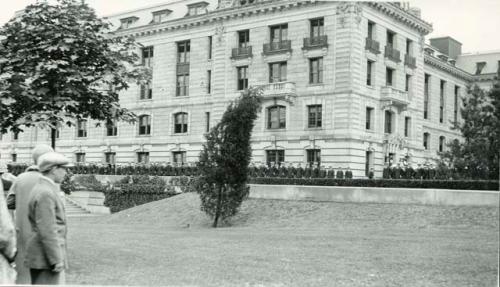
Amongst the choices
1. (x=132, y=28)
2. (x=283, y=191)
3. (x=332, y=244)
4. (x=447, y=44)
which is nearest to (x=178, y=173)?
(x=283, y=191)

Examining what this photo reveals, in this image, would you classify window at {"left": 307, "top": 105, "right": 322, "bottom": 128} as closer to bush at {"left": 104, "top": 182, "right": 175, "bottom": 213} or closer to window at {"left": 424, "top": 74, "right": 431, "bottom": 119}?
bush at {"left": 104, "top": 182, "right": 175, "bottom": 213}

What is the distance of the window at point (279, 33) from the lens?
1756 inches

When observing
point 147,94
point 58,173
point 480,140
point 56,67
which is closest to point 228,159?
point 480,140

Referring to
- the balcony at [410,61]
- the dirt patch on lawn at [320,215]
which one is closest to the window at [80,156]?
the dirt patch on lawn at [320,215]

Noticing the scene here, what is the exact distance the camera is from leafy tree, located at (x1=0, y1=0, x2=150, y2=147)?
Result: 40.5 feet

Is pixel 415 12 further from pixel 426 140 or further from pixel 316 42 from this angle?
pixel 426 140

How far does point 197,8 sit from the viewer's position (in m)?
50.6

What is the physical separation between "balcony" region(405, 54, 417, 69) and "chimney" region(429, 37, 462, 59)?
1988 cm

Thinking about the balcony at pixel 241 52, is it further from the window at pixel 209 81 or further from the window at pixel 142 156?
the window at pixel 142 156

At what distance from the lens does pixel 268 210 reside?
2752 cm

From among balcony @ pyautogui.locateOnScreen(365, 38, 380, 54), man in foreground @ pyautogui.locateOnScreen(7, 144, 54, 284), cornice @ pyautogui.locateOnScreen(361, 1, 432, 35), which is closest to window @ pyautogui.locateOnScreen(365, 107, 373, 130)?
balcony @ pyautogui.locateOnScreen(365, 38, 380, 54)

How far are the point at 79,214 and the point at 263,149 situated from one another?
1519 centimetres

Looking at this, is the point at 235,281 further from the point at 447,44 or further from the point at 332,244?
the point at 447,44

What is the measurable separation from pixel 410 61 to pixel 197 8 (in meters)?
18.5
